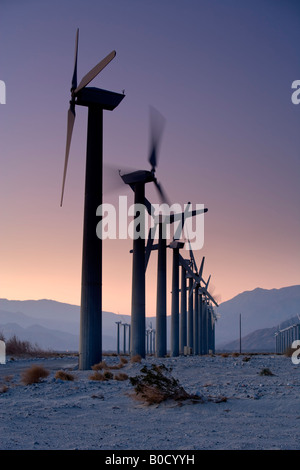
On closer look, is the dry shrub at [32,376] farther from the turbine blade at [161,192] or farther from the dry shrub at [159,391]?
the turbine blade at [161,192]

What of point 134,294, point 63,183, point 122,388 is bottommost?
point 122,388

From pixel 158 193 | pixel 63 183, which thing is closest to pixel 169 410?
pixel 63 183

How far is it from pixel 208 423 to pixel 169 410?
7.07 ft

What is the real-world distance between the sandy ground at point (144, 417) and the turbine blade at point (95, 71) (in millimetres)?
18262

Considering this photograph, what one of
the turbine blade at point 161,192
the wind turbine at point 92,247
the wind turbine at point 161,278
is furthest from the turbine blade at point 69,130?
the wind turbine at point 161,278

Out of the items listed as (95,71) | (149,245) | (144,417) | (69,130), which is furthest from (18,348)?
(144,417)

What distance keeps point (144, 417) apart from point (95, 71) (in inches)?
918

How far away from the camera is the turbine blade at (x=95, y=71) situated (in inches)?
1258

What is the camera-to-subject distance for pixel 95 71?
32.9 m

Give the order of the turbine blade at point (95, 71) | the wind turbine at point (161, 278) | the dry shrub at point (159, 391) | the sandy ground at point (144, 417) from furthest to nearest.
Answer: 1. the wind turbine at point (161, 278)
2. the turbine blade at point (95, 71)
3. the dry shrub at point (159, 391)
4. the sandy ground at point (144, 417)

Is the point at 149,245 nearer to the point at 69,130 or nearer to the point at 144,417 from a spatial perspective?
the point at 69,130

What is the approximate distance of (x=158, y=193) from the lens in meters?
48.8

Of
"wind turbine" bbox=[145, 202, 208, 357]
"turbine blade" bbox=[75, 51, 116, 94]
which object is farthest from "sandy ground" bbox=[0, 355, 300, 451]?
"wind turbine" bbox=[145, 202, 208, 357]
